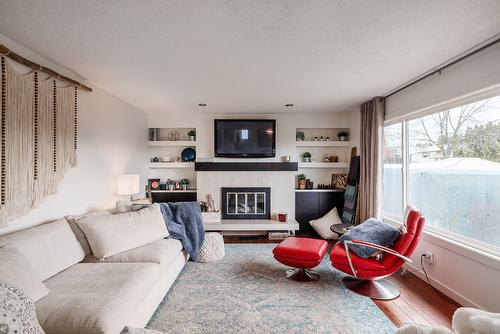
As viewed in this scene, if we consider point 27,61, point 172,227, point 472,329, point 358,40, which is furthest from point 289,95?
point 472,329

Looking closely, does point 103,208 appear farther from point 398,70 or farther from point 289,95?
point 398,70

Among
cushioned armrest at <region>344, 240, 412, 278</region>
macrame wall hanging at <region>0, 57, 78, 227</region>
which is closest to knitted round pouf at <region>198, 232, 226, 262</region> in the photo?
cushioned armrest at <region>344, 240, 412, 278</region>

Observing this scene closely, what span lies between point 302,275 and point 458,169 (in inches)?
77.1

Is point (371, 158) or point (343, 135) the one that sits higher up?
point (343, 135)

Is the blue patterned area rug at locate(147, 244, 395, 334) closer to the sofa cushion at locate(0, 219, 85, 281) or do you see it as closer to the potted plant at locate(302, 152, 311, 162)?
the sofa cushion at locate(0, 219, 85, 281)

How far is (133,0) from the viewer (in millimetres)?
1534

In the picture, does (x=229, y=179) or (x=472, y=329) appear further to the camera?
(x=229, y=179)

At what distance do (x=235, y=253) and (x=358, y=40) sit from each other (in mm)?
2988

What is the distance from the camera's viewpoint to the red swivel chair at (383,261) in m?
2.40

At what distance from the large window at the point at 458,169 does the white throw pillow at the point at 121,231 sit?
3101 millimetres

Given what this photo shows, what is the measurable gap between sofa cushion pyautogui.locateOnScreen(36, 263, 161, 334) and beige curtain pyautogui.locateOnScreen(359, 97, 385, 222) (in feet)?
10.0

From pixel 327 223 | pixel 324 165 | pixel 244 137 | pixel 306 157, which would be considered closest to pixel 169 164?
pixel 244 137

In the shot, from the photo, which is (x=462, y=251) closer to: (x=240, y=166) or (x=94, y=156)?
(x=240, y=166)

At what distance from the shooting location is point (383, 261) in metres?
2.48
